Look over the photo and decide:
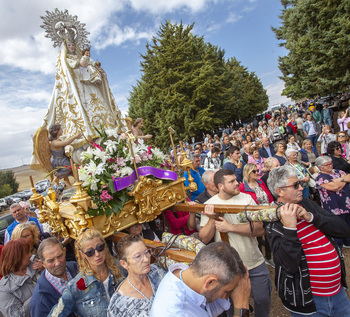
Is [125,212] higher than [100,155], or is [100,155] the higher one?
[100,155]

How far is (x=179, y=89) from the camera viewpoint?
2366 centimetres

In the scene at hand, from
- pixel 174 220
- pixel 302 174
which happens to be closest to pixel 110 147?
pixel 174 220

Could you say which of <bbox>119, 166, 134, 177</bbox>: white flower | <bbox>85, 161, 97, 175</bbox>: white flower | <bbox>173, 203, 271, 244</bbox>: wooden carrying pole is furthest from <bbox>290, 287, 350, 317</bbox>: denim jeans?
<bbox>85, 161, 97, 175</bbox>: white flower

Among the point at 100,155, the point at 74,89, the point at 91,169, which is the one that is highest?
the point at 74,89

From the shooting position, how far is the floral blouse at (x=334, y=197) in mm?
3983

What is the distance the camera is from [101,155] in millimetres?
2670

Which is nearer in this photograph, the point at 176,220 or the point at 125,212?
the point at 125,212

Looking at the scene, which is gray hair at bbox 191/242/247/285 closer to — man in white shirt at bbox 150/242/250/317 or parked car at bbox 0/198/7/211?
man in white shirt at bbox 150/242/250/317

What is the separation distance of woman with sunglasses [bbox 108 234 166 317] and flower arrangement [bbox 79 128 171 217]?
0.61 meters

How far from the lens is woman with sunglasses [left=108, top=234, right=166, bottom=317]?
69.9 inches

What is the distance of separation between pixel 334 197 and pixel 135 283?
12.1 feet

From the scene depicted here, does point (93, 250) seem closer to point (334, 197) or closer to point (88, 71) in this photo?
point (88, 71)

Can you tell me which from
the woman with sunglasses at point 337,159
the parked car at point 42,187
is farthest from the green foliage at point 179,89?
the woman with sunglasses at point 337,159

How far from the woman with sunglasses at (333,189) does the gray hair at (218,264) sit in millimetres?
3334
